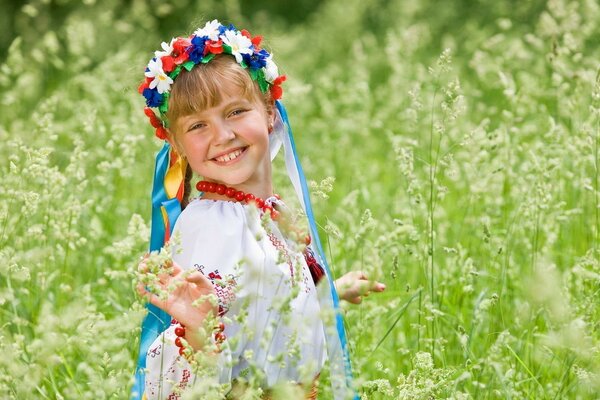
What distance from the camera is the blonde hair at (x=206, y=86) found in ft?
8.30

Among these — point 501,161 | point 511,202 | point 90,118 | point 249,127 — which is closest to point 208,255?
point 249,127

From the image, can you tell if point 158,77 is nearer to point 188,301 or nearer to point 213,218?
point 213,218

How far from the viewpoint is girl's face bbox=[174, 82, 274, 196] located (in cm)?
253

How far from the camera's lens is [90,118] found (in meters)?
3.34

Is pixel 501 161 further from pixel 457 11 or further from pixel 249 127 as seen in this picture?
pixel 457 11

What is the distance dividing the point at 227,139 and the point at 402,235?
546mm

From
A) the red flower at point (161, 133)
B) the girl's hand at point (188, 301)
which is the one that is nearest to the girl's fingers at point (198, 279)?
the girl's hand at point (188, 301)

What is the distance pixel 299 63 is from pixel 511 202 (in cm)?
375

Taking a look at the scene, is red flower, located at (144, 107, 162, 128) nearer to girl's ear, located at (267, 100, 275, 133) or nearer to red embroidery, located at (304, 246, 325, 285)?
girl's ear, located at (267, 100, 275, 133)

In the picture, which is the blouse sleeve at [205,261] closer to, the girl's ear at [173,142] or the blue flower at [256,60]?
the girl's ear at [173,142]

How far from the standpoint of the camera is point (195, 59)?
8.46 ft

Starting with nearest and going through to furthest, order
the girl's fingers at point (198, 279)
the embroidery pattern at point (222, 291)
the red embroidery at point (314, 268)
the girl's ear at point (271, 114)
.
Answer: the girl's fingers at point (198, 279) < the embroidery pattern at point (222, 291) < the red embroidery at point (314, 268) < the girl's ear at point (271, 114)

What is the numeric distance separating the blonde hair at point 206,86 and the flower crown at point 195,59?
0.02 meters

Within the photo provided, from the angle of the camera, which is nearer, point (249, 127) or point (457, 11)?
point (249, 127)
